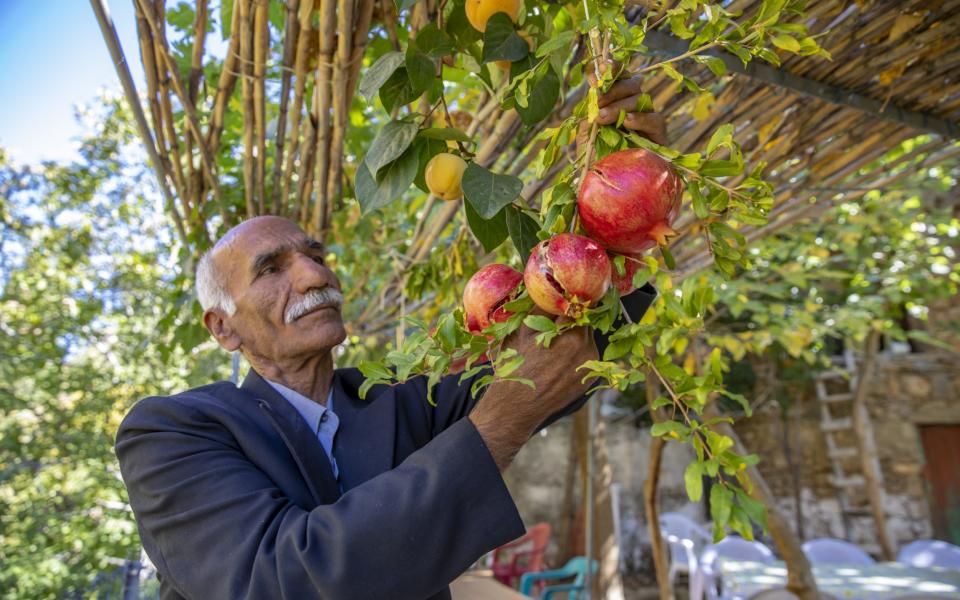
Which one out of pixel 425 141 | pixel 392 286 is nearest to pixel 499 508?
pixel 425 141

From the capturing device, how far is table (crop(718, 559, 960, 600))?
12.1 feet

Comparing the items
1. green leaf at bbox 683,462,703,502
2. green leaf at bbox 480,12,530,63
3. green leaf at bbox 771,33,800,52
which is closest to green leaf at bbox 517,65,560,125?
green leaf at bbox 480,12,530,63

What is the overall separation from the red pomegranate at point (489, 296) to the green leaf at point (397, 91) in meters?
0.30

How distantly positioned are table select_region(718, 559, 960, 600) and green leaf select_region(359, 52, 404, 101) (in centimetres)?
359

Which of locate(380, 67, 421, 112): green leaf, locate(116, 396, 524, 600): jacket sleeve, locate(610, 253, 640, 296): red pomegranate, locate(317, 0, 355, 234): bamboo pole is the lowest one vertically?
locate(116, 396, 524, 600): jacket sleeve

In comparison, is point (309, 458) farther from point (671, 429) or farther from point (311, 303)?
point (671, 429)

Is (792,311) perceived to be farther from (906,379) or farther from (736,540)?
(906,379)

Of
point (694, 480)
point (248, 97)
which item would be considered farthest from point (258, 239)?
point (694, 480)

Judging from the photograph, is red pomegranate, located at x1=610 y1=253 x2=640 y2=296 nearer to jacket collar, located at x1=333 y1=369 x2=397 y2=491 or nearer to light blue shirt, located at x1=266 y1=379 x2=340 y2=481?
jacket collar, located at x1=333 y1=369 x2=397 y2=491

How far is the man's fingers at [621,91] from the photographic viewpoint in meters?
0.73

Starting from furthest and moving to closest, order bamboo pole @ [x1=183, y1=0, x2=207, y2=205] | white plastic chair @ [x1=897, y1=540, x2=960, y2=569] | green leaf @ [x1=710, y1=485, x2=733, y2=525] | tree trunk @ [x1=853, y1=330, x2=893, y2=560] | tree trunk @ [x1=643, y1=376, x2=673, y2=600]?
tree trunk @ [x1=853, y1=330, x2=893, y2=560]
white plastic chair @ [x1=897, y1=540, x2=960, y2=569]
tree trunk @ [x1=643, y1=376, x2=673, y2=600]
bamboo pole @ [x1=183, y1=0, x2=207, y2=205]
green leaf @ [x1=710, y1=485, x2=733, y2=525]

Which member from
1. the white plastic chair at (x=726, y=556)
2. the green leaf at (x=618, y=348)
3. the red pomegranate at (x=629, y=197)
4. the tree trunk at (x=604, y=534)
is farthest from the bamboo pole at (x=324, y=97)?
the white plastic chair at (x=726, y=556)

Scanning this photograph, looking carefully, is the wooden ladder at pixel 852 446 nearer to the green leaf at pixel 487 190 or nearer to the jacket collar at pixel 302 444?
the jacket collar at pixel 302 444

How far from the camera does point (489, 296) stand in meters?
0.77
